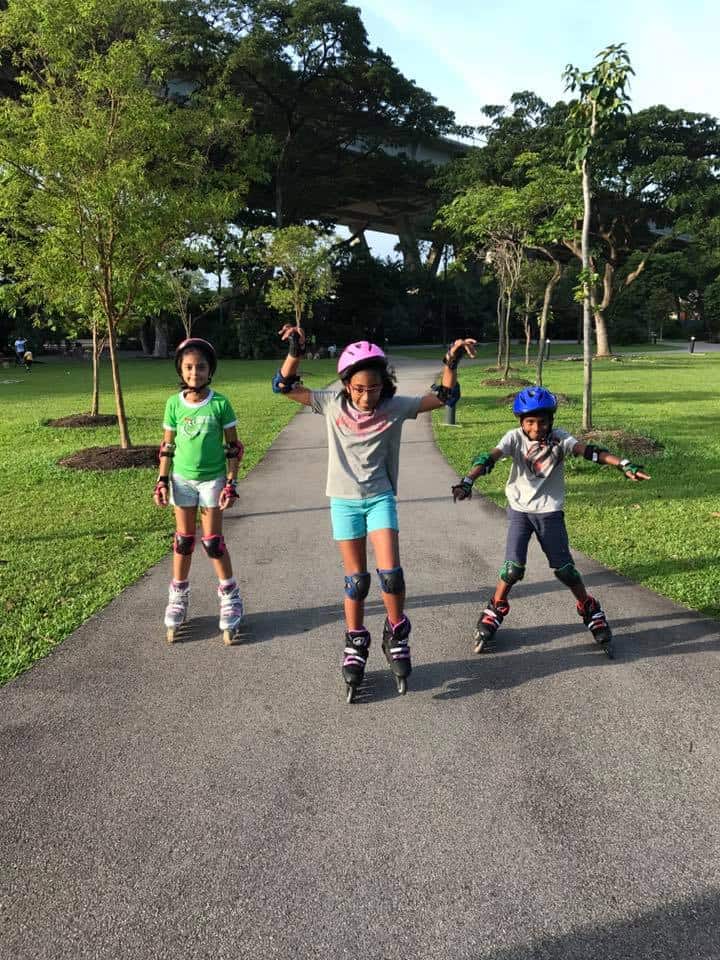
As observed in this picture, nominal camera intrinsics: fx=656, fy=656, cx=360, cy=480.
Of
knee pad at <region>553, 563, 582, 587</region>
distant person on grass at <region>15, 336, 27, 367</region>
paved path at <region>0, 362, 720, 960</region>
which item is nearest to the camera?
paved path at <region>0, 362, 720, 960</region>

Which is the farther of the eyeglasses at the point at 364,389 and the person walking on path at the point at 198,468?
the person walking on path at the point at 198,468

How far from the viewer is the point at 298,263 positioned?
93.2 feet

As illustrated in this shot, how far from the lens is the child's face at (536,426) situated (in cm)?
395

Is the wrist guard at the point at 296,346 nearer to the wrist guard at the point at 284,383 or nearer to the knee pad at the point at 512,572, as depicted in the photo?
the wrist guard at the point at 284,383

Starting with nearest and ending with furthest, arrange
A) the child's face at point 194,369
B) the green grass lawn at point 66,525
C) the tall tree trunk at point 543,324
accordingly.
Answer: the child's face at point 194,369
the green grass lawn at point 66,525
the tall tree trunk at point 543,324

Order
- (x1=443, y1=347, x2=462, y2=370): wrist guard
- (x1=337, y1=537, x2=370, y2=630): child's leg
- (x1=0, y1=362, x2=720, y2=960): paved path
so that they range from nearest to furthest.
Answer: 1. (x1=0, y1=362, x2=720, y2=960): paved path
2. (x1=443, y1=347, x2=462, y2=370): wrist guard
3. (x1=337, y1=537, x2=370, y2=630): child's leg

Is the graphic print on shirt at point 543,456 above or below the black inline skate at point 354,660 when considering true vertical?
above

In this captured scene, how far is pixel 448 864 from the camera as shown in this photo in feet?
7.75

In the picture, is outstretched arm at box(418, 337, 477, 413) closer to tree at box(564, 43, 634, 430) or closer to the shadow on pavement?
the shadow on pavement

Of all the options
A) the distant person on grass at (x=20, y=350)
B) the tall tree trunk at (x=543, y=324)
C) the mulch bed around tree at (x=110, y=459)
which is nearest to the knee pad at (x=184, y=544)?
the mulch bed around tree at (x=110, y=459)

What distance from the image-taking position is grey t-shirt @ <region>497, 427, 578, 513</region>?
3992 millimetres

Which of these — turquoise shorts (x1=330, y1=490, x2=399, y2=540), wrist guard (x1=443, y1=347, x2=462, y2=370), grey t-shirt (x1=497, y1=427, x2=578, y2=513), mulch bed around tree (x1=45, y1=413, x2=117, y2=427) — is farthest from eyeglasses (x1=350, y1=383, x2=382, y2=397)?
mulch bed around tree (x1=45, y1=413, x2=117, y2=427)

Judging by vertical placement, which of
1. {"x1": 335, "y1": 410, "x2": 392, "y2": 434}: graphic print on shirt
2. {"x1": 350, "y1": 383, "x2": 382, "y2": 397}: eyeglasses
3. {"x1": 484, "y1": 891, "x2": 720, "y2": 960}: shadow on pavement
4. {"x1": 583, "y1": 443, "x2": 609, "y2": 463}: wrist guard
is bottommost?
{"x1": 484, "y1": 891, "x2": 720, "y2": 960}: shadow on pavement

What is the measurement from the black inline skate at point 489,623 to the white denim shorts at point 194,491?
186cm
